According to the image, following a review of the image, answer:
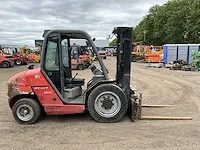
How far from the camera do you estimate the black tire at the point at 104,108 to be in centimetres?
675

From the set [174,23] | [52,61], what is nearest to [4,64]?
[52,61]

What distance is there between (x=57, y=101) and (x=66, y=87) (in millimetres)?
554

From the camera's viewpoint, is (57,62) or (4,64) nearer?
(57,62)

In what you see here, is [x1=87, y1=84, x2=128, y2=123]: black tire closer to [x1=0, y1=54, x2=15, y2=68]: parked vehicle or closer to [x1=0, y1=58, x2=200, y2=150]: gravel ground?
[x1=0, y1=58, x2=200, y2=150]: gravel ground

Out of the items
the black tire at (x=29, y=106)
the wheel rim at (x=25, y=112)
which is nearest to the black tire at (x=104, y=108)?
the black tire at (x=29, y=106)

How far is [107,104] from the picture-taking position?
680 cm

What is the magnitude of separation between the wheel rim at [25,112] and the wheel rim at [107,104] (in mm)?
1565

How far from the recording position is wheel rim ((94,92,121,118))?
6789mm

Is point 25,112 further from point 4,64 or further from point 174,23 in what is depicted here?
point 174,23

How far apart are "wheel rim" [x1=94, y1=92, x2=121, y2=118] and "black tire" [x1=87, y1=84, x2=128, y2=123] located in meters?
0.04

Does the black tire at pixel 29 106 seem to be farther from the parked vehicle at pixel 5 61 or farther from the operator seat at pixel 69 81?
the parked vehicle at pixel 5 61

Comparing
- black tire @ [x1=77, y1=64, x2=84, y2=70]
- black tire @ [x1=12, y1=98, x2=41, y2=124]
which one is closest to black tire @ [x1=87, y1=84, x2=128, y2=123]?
black tire @ [x1=12, y1=98, x2=41, y2=124]

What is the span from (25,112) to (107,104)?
197 centimetres

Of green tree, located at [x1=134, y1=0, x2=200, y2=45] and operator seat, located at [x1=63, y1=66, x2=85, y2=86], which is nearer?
operator seat, located at [x1=63, y1=66, x2=85, y2=86]
